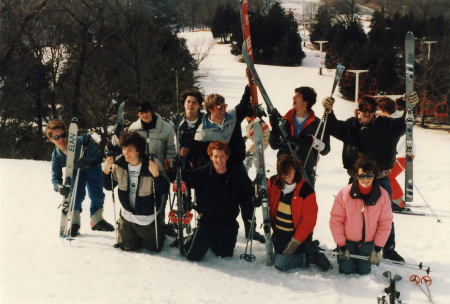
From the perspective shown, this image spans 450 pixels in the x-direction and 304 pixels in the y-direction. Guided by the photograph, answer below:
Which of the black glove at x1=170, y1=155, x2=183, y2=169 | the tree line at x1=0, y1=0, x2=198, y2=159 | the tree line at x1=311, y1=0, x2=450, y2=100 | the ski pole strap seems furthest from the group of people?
the tree line at x1=311, y1=0, x2=450, y2=100

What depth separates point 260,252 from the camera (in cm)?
424

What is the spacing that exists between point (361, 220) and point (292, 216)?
610 mm

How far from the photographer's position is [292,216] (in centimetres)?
376

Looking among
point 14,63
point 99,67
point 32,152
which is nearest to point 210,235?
point 32,152

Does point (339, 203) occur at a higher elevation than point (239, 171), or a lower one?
lower

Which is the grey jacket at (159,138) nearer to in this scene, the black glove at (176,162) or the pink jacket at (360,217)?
the black glove at (176,162)

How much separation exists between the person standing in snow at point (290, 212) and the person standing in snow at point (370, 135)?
0.69 meters

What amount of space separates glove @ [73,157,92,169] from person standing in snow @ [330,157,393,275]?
8.64 feet

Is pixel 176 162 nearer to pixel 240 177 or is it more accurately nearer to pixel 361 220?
pixel 240 177

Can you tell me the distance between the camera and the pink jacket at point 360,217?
11.8ft

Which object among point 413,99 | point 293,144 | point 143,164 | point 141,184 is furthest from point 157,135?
point 413,99

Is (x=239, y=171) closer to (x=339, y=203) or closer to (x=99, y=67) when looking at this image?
(x=339, y=203)

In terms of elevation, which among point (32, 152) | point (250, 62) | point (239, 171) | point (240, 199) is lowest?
point (32, 152)

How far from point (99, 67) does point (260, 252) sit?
59.6 ft
